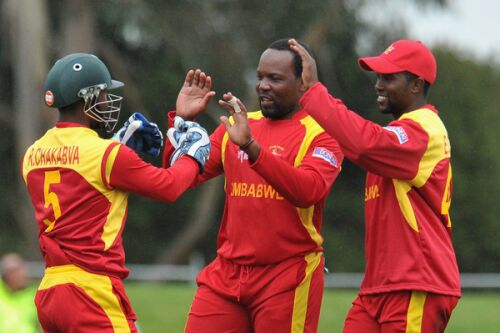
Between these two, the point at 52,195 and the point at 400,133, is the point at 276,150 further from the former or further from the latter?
the point at 52,195

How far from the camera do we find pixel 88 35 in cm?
2919

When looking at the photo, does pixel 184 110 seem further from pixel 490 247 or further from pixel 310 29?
pixel 490 247

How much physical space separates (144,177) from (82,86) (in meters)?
0.65

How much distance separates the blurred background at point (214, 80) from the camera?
28.7 m

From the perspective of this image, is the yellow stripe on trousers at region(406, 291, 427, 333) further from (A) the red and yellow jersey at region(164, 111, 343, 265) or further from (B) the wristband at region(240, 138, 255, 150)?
(B) the wristband at region(240, 138, 255, 150)

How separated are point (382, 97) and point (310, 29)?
2357 centimetres

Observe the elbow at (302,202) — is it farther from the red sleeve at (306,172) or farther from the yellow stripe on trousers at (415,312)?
the yellow stripe on trousers at (415,312)

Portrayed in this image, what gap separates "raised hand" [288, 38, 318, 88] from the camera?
6.89 metres

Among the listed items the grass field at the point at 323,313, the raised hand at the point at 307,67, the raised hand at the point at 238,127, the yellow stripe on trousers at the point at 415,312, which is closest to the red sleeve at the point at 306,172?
the raised hand at the point at 238,127

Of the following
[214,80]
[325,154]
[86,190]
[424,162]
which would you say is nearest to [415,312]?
[424,162]

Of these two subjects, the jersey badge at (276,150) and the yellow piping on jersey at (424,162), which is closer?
the yellow piping on jersey at (424,162)

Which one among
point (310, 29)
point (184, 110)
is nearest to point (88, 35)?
point (310, 29)

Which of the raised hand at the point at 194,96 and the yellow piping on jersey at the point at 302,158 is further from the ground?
the raised hand at the point at 194,96

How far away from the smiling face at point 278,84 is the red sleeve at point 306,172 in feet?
1.00
